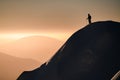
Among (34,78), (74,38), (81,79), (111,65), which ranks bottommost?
(34,78)

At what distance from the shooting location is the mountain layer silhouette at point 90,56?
59.7 ft

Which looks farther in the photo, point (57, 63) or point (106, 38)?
point (57, 63)

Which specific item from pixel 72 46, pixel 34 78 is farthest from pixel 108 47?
pixel 34 78

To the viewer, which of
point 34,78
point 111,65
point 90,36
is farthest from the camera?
point 34,78

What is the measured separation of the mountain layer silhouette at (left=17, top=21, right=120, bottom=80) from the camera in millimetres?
18188

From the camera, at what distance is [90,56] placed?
19328 mm

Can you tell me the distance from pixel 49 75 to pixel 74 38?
412 cm

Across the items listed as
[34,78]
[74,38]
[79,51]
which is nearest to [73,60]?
[79,51]

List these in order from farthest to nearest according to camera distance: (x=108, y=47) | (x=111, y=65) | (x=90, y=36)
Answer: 1. (x=90, y=36)
2. (x=108, y=47)
3. (x=111, y=65)

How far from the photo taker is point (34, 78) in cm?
2486

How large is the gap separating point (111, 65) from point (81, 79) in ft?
8.60

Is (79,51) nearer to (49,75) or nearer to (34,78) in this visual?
(49,75)

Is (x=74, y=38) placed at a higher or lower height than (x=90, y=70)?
higher

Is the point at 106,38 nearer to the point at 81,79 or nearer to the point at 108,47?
the point at 108,47
